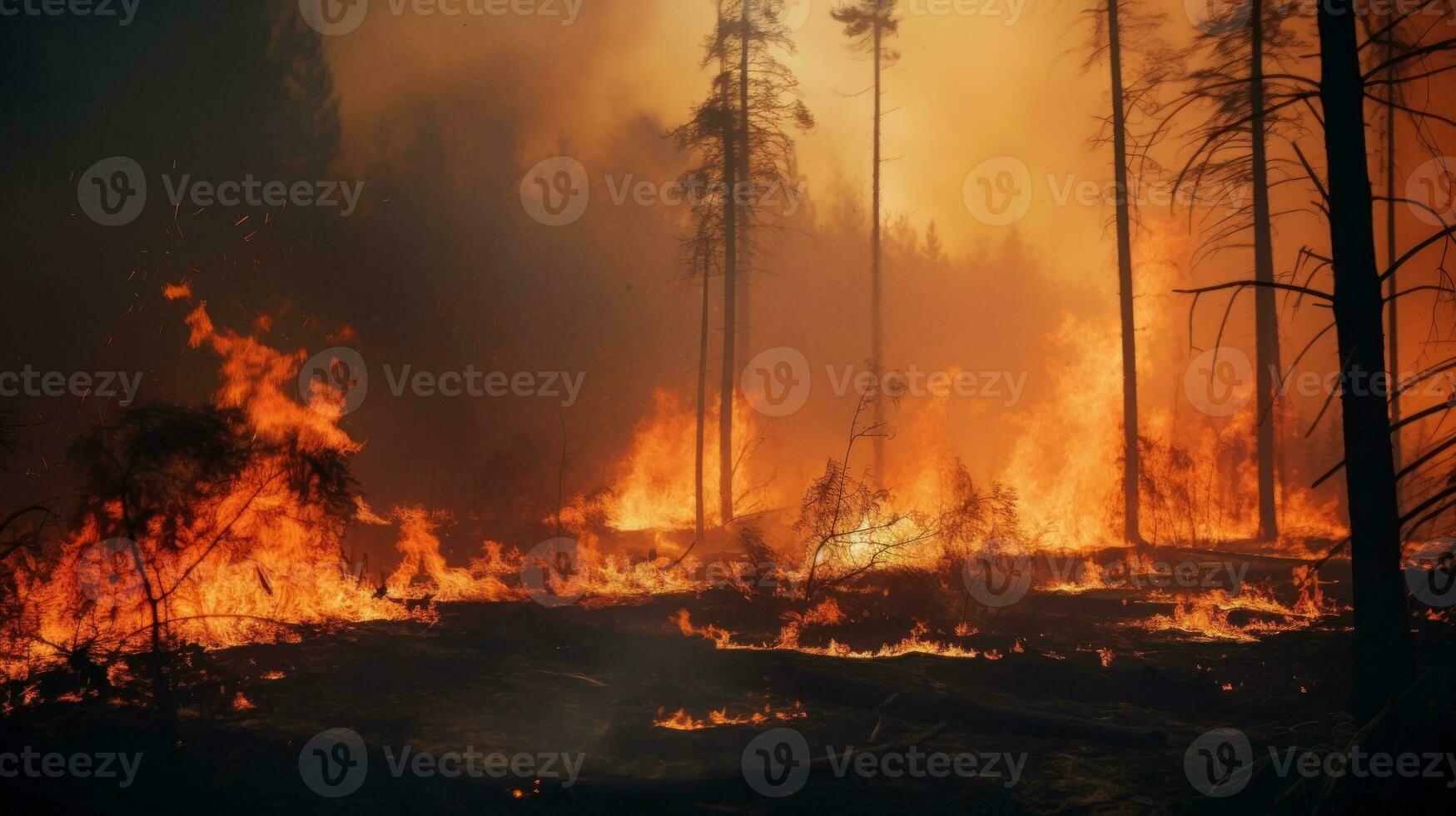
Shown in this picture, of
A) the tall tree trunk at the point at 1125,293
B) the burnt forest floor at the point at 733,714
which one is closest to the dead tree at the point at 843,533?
the burnt forest floor at the point at 733,714

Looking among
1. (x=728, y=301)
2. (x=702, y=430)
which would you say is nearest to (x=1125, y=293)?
(x=728, y=301)

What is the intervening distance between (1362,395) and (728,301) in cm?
1940

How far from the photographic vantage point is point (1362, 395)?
490cm

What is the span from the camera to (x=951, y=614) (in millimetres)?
13945

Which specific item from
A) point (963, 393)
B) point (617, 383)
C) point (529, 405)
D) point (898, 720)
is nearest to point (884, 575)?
point (898, 720)

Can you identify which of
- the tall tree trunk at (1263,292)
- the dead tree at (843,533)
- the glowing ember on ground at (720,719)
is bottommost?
the glowing ember on ground at (720,719)

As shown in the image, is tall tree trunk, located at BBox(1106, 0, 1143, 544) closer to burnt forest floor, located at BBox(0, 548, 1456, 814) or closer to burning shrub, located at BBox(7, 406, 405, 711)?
burnt forest floor, located at BBox(0, 548, 1456, 814)

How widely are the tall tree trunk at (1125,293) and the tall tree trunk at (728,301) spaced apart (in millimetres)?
10324

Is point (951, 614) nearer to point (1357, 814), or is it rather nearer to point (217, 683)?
point (1357, 814)

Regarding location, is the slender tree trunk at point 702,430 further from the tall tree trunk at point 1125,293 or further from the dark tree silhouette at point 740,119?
the tall tree trunk at point 1125,293

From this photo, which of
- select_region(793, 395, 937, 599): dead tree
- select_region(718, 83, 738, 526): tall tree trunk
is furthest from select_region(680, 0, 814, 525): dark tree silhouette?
Answer: select_region(793, 395, 937, 599): dead tree

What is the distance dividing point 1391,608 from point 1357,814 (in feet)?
4.59

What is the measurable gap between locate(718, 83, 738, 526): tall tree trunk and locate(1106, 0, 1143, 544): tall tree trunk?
10324 millimetres

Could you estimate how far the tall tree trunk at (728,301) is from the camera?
23156 millimetres
